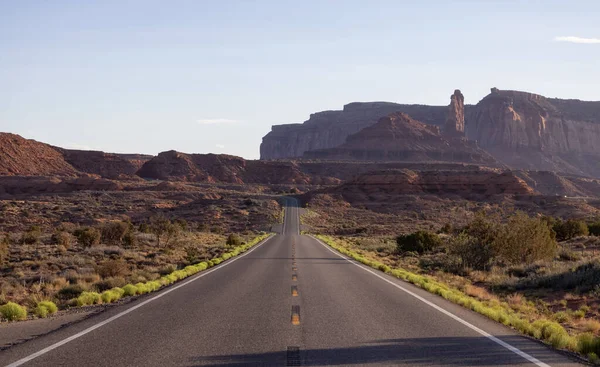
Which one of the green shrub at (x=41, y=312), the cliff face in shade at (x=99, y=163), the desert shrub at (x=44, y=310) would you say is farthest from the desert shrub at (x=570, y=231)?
the cliff face in shade at (x=99, y=163)

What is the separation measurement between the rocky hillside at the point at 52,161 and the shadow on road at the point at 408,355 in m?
128

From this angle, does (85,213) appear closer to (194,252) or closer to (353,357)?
(194,252)

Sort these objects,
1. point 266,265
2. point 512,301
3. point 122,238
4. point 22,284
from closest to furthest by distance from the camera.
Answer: point 512,301 → point 22,284 → point 266,265 → point 122,238

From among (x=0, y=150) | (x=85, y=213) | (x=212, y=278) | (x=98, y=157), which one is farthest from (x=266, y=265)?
(x=98, y=157)

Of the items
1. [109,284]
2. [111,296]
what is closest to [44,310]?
[111,296]

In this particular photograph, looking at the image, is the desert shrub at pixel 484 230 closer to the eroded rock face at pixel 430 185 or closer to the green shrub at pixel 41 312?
the green shrub at pixel 41 312

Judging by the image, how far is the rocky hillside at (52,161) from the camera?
13162 cm

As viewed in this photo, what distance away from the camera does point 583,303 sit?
1772 centimetres

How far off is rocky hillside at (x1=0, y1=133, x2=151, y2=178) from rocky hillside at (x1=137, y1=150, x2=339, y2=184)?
7135 mm

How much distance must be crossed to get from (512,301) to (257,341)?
10.7 meters

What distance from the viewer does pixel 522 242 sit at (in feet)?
95.2

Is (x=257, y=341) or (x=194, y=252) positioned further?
(x=194, y=252)

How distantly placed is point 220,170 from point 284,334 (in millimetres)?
160097

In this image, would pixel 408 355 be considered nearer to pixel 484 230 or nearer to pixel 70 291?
pixel 70 291
